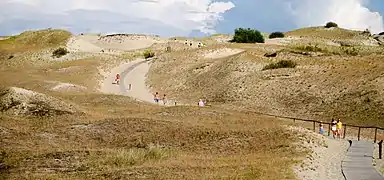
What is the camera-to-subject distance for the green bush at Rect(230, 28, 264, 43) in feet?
404

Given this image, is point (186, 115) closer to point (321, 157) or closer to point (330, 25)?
point (321, 157)

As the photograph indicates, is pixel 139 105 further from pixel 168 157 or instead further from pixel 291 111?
pixel 168 157

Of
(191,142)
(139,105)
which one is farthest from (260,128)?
(139,105)

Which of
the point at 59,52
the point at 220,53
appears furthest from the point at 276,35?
the point at 59,52

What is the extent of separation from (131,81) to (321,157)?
53.2 m

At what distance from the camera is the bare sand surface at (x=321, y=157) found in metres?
23.8

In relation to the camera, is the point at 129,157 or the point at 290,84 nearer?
the point at 129,157

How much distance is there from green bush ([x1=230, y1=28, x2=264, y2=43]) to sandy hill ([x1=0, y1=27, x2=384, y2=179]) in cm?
2371

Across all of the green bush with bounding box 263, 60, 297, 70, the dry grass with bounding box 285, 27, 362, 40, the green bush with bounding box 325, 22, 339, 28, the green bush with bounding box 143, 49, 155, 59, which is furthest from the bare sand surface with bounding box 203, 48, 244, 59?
the green bush with bounding box 325, 22, 339, 28

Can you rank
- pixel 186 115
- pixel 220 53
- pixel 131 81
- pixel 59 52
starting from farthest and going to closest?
pixel 59 52, pixel 220 53, pixel 131 81, pixel 186 115

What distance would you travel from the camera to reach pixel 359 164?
86.0ft

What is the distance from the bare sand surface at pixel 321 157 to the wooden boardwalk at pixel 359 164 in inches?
11.5

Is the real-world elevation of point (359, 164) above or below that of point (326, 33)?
below

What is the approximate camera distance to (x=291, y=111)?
170ft
